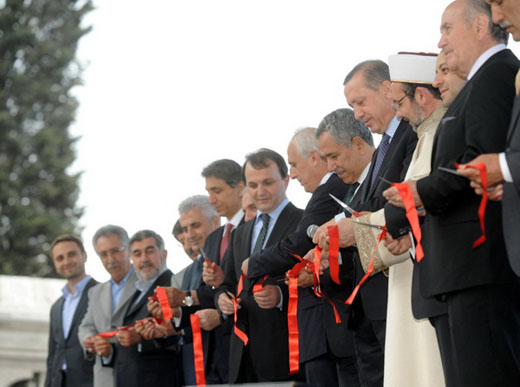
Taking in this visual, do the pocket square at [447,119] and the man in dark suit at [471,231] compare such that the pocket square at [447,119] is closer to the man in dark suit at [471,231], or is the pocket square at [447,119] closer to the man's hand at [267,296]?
the man in dark suit at [471,231]

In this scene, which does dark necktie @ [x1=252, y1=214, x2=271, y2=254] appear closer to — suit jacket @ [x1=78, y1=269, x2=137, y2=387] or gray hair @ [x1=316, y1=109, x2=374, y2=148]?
gray hair @ [x1=316, y1=109, x2=374, y2=148]

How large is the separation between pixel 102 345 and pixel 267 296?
9.13ft

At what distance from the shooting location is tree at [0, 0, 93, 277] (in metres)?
27.9

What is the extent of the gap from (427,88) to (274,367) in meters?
2.15

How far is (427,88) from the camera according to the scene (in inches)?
160

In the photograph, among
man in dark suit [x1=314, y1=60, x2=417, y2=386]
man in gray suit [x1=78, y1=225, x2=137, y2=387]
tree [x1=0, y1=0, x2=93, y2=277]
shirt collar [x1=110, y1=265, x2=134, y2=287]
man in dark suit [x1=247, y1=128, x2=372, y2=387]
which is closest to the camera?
man in dark suit [x1=314, y1=60, x2=417, y2=386]

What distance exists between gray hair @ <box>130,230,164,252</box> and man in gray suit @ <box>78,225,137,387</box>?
0.38 meters

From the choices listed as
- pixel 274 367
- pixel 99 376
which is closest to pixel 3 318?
pixel 99 376

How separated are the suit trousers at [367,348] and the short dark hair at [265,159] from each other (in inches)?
65.6

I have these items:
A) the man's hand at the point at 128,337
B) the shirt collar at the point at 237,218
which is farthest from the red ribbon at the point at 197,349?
the man's hand at the point at 128,337

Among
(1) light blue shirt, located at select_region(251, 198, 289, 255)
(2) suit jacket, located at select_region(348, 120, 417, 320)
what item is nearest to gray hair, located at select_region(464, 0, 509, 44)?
(2) suit jacket, located at select_region(348, 120, 417, 320)

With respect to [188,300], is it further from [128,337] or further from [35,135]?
[35,135]

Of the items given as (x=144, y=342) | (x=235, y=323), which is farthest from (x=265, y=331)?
(x=144, y=342)

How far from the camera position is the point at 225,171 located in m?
6.92
